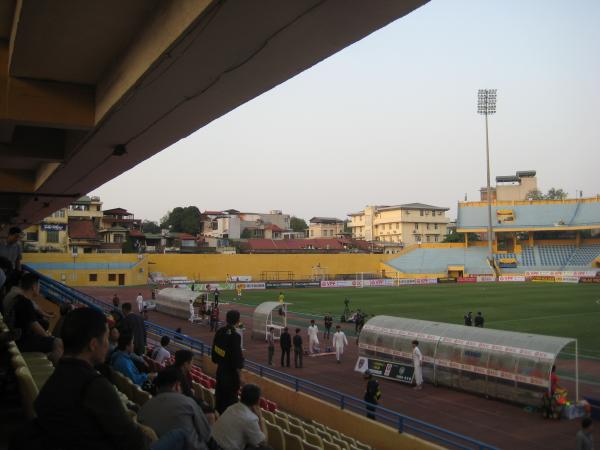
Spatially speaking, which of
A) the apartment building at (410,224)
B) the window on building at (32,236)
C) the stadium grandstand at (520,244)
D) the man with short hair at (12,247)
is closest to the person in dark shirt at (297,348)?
the man with short hair at (12,247)

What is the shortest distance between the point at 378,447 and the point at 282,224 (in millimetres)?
126497

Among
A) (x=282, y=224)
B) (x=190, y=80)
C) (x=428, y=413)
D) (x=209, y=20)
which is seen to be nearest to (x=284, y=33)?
(x=209, y=20)

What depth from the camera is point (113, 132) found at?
25.8 feet

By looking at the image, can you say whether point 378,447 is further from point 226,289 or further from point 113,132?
point 226,289

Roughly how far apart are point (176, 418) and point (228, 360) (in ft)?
8.96

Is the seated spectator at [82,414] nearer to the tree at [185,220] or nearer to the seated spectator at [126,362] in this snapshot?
the seated spectator at [126,362]

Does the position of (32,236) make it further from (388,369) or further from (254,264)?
(388,369)

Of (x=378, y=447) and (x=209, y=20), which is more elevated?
(x=209, y=20)

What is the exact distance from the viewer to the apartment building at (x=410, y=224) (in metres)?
120

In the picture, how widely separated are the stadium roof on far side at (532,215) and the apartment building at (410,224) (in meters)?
30.7

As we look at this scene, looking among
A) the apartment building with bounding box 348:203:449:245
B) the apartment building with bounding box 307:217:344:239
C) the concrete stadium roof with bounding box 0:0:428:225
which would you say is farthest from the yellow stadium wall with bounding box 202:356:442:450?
the apartment building with bounding box 307:217:344:239

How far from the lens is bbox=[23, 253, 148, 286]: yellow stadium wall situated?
59500 millimetres

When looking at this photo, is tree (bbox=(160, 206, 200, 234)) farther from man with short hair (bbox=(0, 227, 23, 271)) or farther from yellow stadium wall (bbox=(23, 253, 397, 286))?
man with short hair (bbox=(0, 227, 23, 271))

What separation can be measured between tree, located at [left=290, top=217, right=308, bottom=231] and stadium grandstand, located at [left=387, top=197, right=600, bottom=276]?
224 feet
